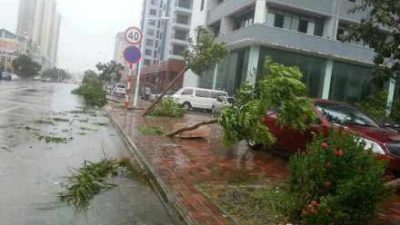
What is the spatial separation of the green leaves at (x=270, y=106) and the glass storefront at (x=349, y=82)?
1061 inches

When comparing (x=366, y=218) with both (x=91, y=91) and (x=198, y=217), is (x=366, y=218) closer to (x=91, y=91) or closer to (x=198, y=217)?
(x=198, y=217)

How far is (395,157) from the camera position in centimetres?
950

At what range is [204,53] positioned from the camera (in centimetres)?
2158

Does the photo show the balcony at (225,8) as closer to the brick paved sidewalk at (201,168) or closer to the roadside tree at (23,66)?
the brick paved sidewalk at (201,168)

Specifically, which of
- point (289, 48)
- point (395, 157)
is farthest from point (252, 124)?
point (289, 48)

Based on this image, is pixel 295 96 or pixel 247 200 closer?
pixel 247 200

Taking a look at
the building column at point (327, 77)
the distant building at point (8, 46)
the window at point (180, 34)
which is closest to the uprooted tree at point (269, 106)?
the building column at point (327, 77)

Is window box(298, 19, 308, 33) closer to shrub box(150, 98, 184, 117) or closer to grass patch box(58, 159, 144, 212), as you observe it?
shrub box(150, 98, 184, 117)

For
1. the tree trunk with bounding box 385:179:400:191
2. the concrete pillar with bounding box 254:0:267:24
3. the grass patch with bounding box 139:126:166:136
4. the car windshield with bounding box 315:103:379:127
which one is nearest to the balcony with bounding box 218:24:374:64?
the concrete pillar with bounding box 254:0:267:24

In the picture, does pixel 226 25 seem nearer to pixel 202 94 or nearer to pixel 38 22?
pixel 202 94

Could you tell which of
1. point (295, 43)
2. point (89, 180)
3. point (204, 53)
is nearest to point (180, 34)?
point (295, 43)

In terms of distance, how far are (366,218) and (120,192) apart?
358cm

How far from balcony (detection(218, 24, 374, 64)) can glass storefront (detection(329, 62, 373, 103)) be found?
0.89 m

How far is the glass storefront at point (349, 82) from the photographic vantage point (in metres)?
36.6
